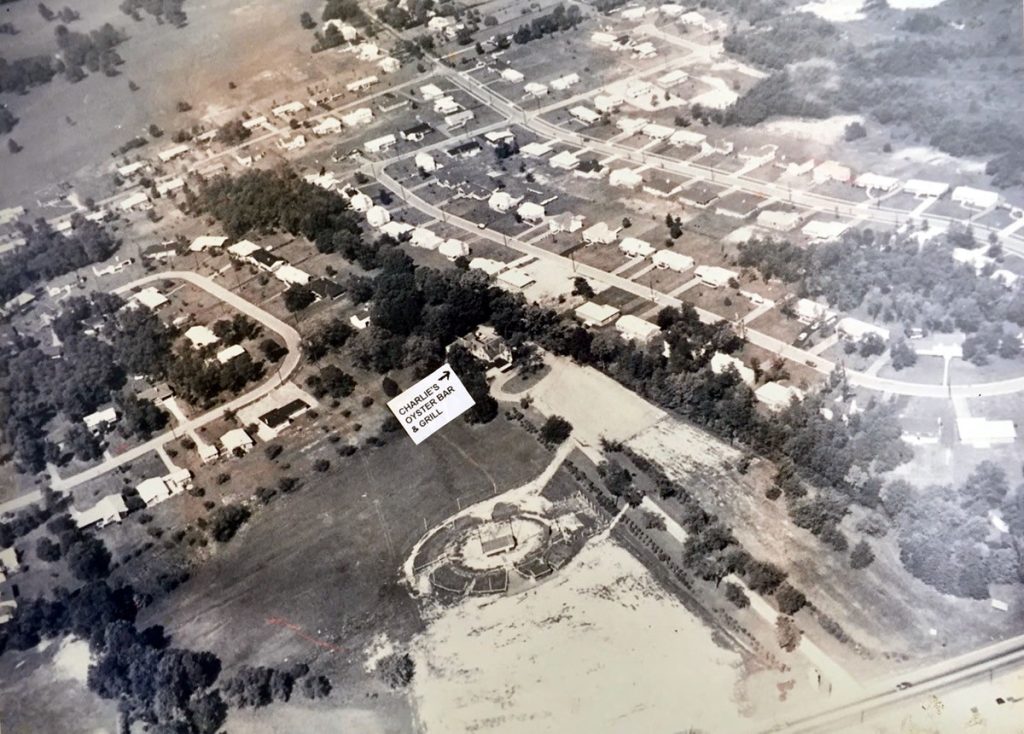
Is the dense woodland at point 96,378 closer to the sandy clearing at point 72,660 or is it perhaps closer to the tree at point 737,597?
the sandy clearing at point 72,660

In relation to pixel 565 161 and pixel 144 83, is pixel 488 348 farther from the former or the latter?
pixel 144 83

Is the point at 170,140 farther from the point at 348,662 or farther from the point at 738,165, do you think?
the point at 348,662

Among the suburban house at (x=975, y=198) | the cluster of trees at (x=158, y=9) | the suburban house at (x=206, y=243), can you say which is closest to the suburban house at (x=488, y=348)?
the suburban house at (x=206, y=243)

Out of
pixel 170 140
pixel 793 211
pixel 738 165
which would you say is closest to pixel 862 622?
pixel 793 211

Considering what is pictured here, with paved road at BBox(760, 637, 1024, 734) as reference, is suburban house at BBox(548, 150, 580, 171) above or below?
above

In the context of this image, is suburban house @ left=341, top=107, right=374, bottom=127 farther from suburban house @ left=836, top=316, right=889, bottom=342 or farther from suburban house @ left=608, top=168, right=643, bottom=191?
suburban house @ left=836, top=316, right=889, bottom=342

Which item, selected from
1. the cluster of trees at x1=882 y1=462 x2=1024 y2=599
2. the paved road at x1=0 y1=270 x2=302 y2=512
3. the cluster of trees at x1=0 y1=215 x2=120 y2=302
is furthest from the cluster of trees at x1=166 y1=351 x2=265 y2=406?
Answer: the cluster of trees at x1=882 y1=462 x2=1024 y2=599

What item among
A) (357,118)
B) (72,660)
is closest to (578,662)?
(72,660)
